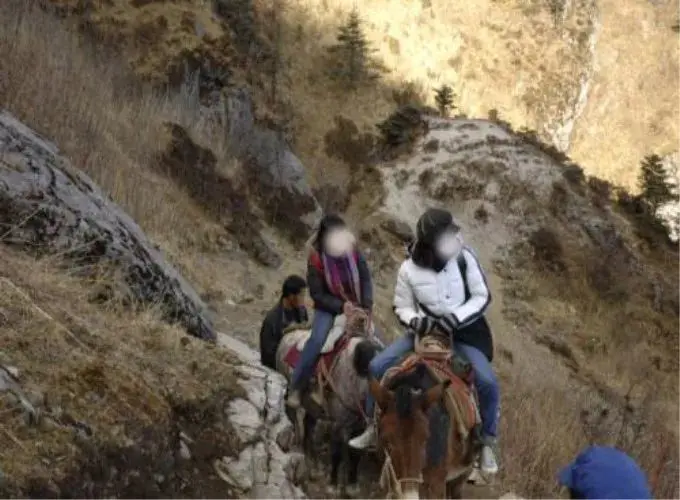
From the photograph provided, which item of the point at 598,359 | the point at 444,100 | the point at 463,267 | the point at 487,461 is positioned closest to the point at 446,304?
the point at 463,267

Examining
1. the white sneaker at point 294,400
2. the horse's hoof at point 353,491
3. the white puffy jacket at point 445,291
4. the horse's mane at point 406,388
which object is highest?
the white puffy jacket at point 445,291

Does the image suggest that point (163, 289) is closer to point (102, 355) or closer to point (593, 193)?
point (102, 355)

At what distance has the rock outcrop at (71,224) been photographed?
629 centimetres

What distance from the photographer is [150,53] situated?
19922 mm

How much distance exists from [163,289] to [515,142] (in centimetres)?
2291

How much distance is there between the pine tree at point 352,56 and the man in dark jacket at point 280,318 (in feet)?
81.4

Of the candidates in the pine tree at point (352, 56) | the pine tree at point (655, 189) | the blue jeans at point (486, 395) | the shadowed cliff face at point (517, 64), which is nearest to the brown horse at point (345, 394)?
the blue jeans at point (486, 395)

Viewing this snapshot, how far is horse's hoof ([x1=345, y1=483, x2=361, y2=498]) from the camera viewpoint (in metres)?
6.21

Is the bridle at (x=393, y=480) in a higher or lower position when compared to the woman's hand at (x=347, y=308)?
lower

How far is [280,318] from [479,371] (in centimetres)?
311

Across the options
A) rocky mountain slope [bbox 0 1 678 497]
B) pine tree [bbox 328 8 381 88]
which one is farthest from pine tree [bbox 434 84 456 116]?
pine tree [bbox 328 8 381 88]

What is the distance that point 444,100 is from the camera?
107 ft

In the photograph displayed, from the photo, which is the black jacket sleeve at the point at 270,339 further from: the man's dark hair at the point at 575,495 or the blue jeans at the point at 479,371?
the man's dark hair at the point at 575,495

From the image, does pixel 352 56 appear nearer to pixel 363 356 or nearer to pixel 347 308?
pixel 347 308
